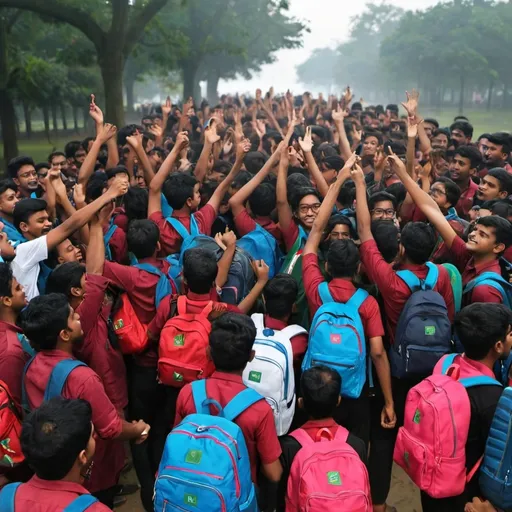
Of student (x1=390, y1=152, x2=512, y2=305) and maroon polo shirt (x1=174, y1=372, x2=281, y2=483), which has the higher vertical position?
student (x1=390, y1=152, x2=512, y2=305)

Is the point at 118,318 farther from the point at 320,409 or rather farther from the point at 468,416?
the point at 468,416

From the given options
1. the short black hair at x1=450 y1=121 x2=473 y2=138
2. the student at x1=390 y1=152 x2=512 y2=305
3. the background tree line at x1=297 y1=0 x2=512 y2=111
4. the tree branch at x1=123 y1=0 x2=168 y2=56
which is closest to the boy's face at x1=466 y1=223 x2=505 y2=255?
the student at x1=390 y1=152 x2=512 y2=305

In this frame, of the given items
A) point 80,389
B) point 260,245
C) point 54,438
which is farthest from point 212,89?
point 54,438

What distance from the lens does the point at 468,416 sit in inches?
88.7

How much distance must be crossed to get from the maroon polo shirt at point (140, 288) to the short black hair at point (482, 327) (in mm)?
1813

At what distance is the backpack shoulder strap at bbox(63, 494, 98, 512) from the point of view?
5.77 ft

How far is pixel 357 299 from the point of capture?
9.54 feet

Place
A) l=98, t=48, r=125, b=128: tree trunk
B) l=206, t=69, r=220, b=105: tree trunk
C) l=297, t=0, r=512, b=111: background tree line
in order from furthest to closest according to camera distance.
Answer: l=206, t=69, r=220, b=105: tree trunk < l=297, t=0, r=512, b=111: background tree line < l=98, t=48, r=125, b=128: tree trunk

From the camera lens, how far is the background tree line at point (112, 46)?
41.4ft

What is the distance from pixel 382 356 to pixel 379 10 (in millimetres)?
106297

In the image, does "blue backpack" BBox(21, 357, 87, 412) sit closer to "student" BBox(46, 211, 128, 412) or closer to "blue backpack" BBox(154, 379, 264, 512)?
"student" BBox(46, 211, 128, 412)

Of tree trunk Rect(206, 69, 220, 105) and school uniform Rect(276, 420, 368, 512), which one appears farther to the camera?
tree trunk Rect(206, 69, 220, 105)

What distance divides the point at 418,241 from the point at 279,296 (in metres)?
0.87

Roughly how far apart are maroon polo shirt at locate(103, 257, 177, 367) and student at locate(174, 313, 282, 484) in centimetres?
93
